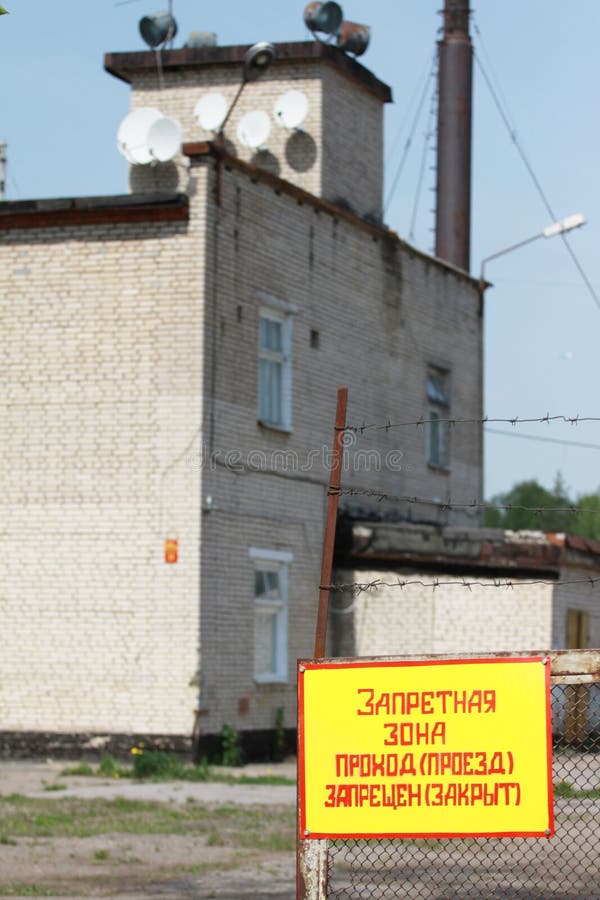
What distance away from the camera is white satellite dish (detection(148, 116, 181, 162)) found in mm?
20328

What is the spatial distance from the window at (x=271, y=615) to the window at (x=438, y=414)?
17.5 feet

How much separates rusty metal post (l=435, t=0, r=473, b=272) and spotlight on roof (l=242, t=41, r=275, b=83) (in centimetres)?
1011

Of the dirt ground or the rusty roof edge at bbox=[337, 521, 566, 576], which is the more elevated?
the rusty roof edge at bbox=[337, 521, 566, 576]

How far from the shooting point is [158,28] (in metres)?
25.4

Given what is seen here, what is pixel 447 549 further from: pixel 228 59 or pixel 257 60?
pixel 228 59

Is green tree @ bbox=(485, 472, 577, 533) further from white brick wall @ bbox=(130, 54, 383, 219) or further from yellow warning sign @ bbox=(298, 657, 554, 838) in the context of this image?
yellow warning sign @ bbox=(298, 657, 554, 838)

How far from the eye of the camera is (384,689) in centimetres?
689

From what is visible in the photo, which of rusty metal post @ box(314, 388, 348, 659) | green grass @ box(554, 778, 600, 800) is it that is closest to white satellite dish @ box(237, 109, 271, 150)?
green grass @ box(554, 778, 600, 800)

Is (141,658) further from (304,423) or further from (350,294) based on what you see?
(350,294)

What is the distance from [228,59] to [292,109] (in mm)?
2044

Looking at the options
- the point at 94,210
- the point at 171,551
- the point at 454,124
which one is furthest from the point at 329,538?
the point at 454,124

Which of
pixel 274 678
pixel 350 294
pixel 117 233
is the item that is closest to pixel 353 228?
pixel 350 294

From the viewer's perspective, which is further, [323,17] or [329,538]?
[323,17]

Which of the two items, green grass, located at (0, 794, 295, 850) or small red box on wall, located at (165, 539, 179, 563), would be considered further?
small red box on wall, located at (165, 539, 179, 563)
